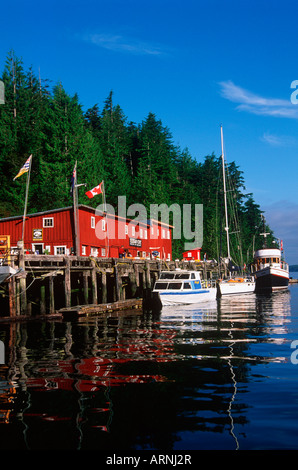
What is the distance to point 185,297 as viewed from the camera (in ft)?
123

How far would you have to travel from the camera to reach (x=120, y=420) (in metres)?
8.55

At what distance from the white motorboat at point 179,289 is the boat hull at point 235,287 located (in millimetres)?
9602

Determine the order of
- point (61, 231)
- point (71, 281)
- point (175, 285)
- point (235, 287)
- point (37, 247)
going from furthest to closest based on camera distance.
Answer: point (235, 287), point (37, 247), point (61, 231), point (71, 281), point (175, 285)

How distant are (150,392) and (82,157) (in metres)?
56.7

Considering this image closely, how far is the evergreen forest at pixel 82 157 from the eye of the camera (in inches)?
2416

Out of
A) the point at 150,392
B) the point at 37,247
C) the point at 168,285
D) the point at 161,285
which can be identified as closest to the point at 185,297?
the point at 168,285

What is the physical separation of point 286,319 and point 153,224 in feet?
126

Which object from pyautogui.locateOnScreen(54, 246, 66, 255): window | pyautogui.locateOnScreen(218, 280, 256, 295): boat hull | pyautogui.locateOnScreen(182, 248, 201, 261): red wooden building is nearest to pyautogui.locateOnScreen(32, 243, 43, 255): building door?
pyautogui.locateOnScreen(54, 246, 66, 255): window

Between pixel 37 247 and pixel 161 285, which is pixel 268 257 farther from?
pixel 37 247

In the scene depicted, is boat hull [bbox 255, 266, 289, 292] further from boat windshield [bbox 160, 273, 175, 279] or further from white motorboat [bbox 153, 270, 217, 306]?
boat windshield [bbox 160, 273, 175, 279]

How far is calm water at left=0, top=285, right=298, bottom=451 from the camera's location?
775cm

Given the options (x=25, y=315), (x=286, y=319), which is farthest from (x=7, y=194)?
(x=286, y=319)

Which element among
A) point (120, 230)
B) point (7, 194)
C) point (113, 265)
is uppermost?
point (7, 194)

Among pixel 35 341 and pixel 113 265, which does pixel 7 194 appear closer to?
pixel 113 265
